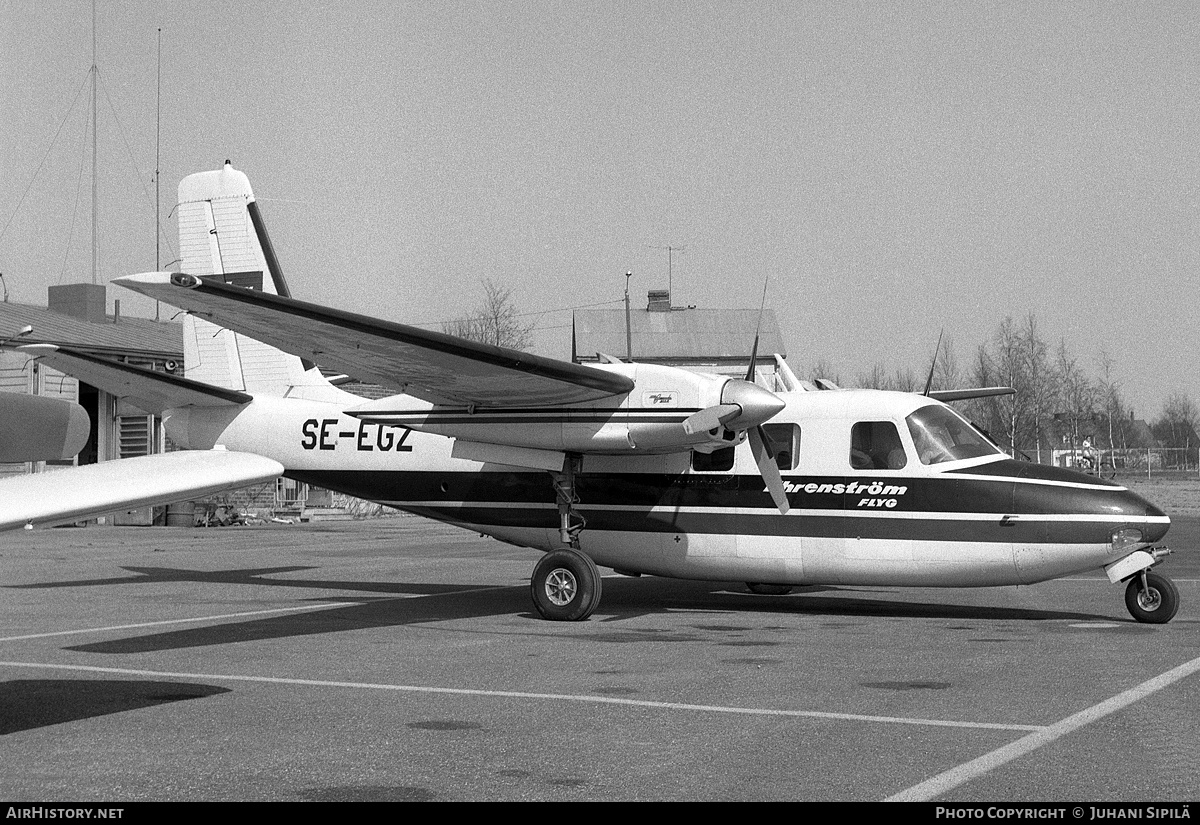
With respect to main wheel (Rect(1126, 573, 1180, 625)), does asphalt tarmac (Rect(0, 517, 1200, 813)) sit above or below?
below

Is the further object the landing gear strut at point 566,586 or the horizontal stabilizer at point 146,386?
the landing gear strut at point 566,586

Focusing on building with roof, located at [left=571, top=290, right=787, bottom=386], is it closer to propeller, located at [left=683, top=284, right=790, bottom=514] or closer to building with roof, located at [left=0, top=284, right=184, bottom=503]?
building with roof, located at [left=0, top=284, right=184, bottom=503]

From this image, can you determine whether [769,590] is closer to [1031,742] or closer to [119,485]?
Answer: [1031,742]

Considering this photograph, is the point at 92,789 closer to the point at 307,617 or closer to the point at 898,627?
the point at 307,617

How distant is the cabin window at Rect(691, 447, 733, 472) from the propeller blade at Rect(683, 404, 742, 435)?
3.42ft

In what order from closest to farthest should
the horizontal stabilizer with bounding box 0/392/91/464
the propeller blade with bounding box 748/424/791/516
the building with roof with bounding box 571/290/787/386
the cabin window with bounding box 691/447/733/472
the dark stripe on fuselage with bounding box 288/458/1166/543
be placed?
→ the horizontal stabilizer with bounding box 0/392/91/464
the dark stripe on fuselage with bounding box 288/458/1166/543
the propeller blade with bounding box 748/424/791/516
the cabin window with bounding box 691/447/733/472
the building with roof with bounding box 571/290/787/386

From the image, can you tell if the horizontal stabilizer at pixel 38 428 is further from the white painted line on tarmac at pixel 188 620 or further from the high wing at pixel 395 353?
the white painted line on tarmac at pixel 188 620

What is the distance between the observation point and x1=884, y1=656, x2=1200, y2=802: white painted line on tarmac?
6.23 metres

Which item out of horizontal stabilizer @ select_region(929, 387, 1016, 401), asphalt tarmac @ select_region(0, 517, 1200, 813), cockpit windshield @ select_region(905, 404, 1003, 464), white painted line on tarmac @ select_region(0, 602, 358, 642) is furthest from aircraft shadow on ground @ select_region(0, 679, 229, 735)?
horizontal stabilizer @ select_region(929, 387, 1016, 401)

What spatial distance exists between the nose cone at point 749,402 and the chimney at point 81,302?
3816cm

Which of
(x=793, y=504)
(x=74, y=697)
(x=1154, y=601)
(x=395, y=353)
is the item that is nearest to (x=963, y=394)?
(x=793, y=504)

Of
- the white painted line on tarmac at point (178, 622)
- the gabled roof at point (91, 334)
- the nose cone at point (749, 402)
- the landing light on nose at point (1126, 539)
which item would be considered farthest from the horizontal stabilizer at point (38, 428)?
the gabled roof at point (91, 334)

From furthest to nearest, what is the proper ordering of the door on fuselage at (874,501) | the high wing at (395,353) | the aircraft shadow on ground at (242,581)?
1. the aircraft shadow on ground at (242,581)
2. the door on fuselage at (874,501)
3. the high wing at (395,353)

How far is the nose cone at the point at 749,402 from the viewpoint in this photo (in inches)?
518
